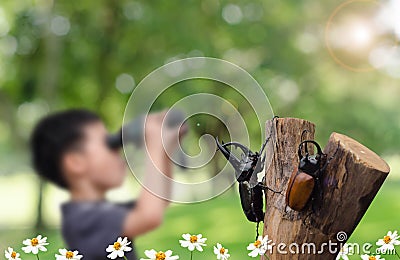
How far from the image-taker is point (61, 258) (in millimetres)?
585

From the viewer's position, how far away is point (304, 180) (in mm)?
539

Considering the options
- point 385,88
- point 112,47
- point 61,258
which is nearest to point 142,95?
point 61,258

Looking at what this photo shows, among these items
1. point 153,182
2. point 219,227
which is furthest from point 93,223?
point 219,227

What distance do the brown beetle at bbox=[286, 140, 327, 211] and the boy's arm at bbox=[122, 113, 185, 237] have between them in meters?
0.46

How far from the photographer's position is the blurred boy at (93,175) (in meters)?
1.18

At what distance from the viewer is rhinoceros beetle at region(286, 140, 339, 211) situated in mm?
539

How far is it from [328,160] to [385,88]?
3292mm

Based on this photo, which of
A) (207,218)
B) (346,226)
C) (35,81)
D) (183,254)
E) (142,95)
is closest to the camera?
(346,226)

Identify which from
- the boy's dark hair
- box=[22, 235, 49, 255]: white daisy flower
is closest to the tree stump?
box=[22, 235, 49, 255]: white daisy flower

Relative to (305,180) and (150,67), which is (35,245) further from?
(150,67)

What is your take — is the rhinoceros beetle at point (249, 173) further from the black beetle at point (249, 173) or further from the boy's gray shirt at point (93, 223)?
the boy's gray shirt at point (93, 223)

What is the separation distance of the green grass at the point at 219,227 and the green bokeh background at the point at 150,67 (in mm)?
30

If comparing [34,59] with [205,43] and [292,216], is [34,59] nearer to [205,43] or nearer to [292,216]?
[205,43]

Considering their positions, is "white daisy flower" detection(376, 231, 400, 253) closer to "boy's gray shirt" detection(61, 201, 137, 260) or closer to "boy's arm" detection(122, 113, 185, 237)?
"boy's arm" detection(122, 113, 185, 237)
